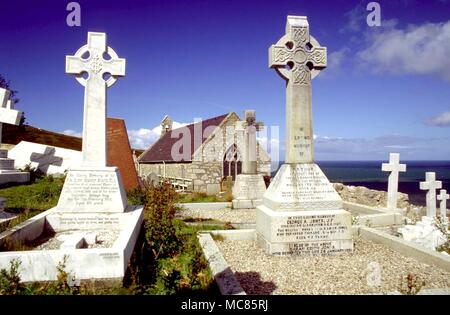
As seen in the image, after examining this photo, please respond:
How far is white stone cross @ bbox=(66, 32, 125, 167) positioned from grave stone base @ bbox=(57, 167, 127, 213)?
35 cm

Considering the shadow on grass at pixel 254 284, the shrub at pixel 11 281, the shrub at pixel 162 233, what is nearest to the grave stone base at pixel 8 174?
the shrub at pixel 162 233

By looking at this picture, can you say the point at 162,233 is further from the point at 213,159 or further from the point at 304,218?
the point at 213,159

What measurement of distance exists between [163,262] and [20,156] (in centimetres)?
1448

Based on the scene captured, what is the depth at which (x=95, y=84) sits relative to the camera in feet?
23.9

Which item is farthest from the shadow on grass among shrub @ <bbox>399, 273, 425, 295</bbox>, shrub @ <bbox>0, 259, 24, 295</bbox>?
shrub @ <bbox>0, 259, 24, 295</bbox>

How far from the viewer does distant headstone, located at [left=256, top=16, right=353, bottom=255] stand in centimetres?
582

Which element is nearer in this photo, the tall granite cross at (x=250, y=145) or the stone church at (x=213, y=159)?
the tall granite cross at (x=250, y=145)

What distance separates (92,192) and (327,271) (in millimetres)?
5020

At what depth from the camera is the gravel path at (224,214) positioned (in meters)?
9.80

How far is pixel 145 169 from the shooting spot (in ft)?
93.8

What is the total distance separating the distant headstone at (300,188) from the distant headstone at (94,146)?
3.36 m

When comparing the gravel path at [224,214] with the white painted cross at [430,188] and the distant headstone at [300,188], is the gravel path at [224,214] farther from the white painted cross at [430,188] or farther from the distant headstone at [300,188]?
the white painted cross at [430,188]

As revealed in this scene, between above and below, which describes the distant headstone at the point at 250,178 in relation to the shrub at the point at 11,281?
above
